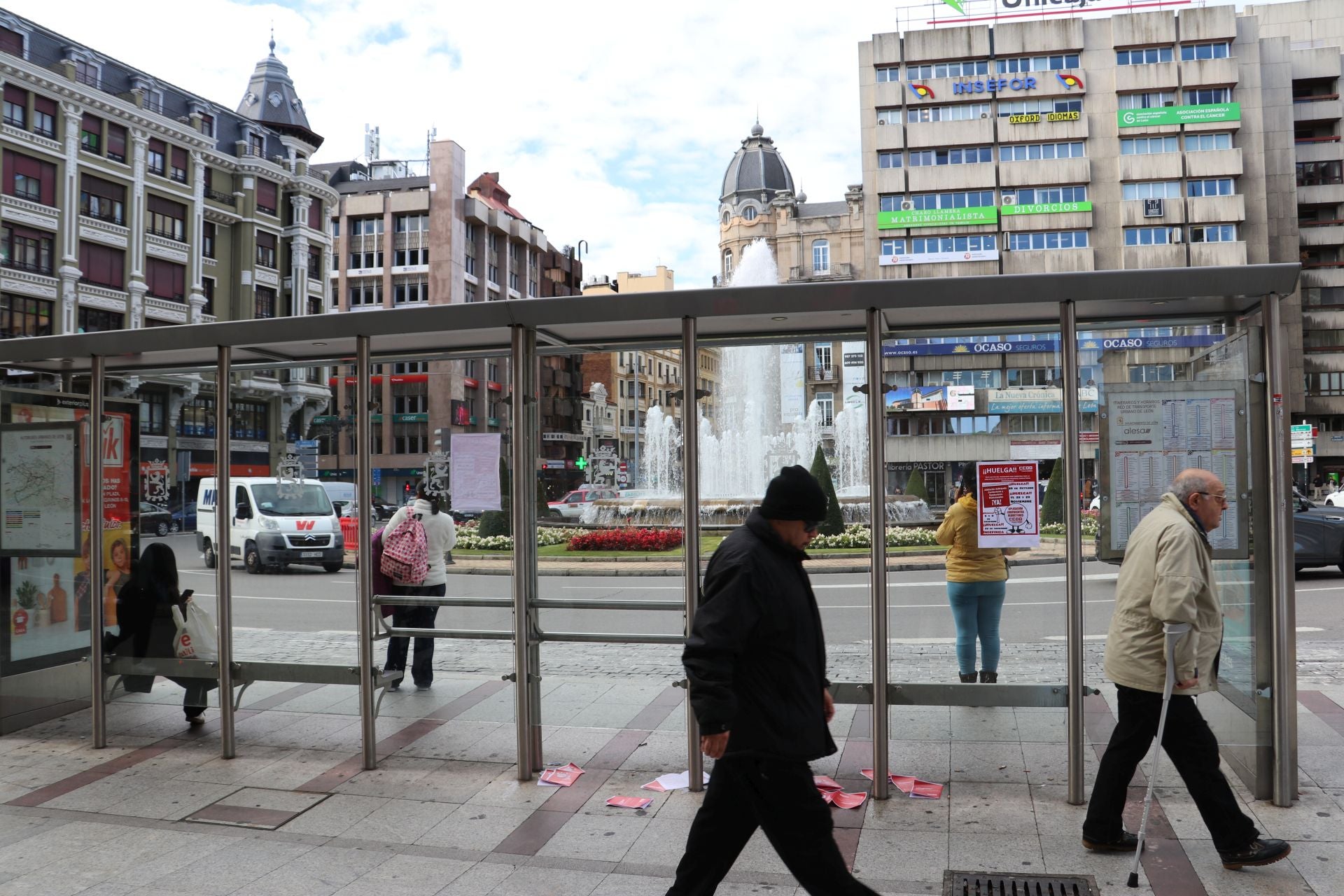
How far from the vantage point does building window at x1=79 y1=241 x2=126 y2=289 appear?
43.3m

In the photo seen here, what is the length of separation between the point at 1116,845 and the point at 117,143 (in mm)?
50287

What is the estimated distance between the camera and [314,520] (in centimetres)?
734

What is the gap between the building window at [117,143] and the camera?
44406 millimetres

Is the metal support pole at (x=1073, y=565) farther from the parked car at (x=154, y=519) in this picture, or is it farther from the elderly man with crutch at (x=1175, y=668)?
the parked car at (x=154, y=519)

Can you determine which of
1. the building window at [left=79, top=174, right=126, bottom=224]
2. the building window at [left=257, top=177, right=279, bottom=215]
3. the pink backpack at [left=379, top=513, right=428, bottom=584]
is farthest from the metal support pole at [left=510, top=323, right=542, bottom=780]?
the building window at [left=257, top=177, right=279, bottom=215]

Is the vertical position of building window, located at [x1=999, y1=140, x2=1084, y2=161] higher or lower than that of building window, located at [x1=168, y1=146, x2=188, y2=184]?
higher

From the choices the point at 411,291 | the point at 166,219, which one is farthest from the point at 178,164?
the point at 411,291

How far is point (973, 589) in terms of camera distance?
616cm

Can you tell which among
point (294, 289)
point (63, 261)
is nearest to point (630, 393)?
point (63, 261)

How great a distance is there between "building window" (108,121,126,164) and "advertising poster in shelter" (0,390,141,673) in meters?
43.0

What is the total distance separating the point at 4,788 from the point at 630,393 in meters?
4.67

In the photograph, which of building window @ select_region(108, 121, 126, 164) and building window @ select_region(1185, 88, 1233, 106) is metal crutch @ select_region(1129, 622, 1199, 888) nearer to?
building window @ select_region(108, 121, 126, 164)

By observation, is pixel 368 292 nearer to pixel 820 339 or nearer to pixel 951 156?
pixel 951 156

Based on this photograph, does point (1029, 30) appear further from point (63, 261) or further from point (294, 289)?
point (63, 261)
